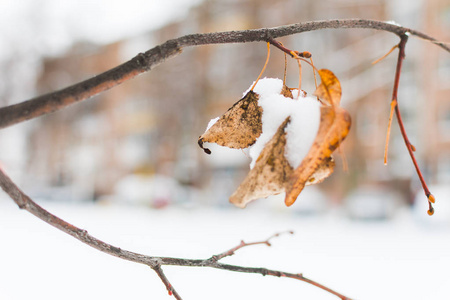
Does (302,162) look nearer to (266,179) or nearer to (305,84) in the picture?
(266,179)

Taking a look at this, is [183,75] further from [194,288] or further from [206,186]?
[194,288]

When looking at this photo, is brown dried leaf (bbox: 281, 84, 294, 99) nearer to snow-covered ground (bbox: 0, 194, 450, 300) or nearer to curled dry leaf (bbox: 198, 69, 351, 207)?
curled dry leaf (bbox: 198, 69, 351, 207)

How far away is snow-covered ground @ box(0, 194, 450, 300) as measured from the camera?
4043 millimetres

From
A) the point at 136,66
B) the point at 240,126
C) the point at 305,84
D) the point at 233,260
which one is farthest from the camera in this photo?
the point at 305,84

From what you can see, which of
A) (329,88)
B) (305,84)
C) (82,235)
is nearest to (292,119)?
(329,88)

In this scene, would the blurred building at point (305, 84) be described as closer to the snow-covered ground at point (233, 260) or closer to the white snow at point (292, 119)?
the snow-covered ground at point (233, 260)

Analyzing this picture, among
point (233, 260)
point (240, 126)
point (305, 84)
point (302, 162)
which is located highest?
point (305, 84)

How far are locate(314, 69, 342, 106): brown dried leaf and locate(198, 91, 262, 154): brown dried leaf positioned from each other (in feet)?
0.34

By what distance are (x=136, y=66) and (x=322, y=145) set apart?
24 centimetres

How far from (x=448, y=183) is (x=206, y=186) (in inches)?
389

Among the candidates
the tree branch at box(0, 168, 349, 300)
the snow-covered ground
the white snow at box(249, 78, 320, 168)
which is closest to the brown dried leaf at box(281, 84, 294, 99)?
the white snow at box(249, 78, 320, 168)

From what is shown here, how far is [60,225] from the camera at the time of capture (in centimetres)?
48

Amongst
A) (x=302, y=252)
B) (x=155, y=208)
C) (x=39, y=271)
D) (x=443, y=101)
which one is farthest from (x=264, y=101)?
(x=443, y=101)

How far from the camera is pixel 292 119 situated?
19.9 inches
